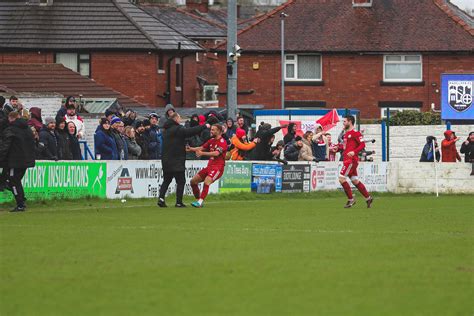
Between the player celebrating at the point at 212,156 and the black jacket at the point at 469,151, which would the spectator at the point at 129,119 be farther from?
the black jacket at the point at 469,151

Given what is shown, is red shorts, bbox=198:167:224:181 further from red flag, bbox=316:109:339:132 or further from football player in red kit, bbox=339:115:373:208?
red flag, bbox=316:109:339:132

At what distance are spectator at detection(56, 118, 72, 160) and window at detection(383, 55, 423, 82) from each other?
40.8 meters

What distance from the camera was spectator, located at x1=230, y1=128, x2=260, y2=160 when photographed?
32.6 m

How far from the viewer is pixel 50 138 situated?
88.3 ft

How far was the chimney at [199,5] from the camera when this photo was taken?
107812 mm

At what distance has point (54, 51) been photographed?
66.1 metres

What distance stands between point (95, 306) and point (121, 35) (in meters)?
56.7

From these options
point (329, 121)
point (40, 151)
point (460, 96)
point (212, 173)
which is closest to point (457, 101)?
point (460, 96)

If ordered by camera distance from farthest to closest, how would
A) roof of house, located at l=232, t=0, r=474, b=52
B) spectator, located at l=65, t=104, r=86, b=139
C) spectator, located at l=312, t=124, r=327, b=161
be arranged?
roof of house, located at l=232, t=0, r=474, b=52 < spectator, located at l=312, t=124, r=327, b=161 < spectator, located at l=65, t=104, r=86, b=139

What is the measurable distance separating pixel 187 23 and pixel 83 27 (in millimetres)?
27341

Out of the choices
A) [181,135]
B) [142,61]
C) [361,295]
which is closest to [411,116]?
[142,61]

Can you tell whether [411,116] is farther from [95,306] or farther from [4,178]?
[95,306]

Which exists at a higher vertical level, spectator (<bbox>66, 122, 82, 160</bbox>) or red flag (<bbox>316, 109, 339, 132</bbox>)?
red flag (<bbox>316, 109, 339, 132</bbox>)

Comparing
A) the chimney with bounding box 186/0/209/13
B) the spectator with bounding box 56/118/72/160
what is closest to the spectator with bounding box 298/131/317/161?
the spectator with bounding box 56/118/72/160
